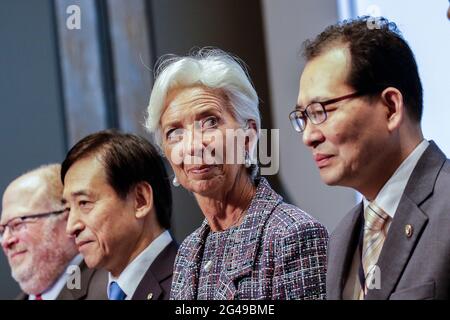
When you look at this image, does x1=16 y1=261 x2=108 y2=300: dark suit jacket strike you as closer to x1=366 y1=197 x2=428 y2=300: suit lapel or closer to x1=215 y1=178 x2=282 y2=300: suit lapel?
x1=215 y1=178 x2=282 y2=300: suit lapel

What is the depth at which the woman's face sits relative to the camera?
2742 mm

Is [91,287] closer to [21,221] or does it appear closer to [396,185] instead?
[21,221]

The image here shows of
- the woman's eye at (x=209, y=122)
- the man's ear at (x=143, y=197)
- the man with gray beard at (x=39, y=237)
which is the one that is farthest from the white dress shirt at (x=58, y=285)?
the woman's eye at (x=209, y=122)

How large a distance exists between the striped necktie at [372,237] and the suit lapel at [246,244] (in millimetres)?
359

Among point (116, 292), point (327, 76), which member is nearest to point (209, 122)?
point (327, 76)

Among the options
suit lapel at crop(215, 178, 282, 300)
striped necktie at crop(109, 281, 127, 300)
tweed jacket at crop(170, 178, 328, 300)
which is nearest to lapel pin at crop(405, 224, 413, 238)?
tweed jacket at crop(170, 178, 328, 300)

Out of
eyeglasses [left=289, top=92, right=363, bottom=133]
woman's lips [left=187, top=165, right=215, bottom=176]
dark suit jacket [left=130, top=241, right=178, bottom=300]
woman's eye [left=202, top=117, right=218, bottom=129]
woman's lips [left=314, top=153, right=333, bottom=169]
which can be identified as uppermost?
eyeglasses [left=289, top=92, right=363, bottom=133]

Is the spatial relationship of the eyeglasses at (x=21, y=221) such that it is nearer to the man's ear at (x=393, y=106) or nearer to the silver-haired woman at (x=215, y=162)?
the silver-haired woman at (x=215, y=162)

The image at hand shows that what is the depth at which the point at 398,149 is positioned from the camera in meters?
2.30

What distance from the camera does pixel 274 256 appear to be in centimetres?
252

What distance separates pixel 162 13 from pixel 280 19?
2.01 ft

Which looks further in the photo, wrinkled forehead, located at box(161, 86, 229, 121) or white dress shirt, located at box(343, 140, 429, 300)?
wrinkled forehead, located at box(161, 86, 229, 121)

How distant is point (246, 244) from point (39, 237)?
4.59 ft
